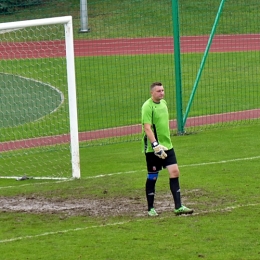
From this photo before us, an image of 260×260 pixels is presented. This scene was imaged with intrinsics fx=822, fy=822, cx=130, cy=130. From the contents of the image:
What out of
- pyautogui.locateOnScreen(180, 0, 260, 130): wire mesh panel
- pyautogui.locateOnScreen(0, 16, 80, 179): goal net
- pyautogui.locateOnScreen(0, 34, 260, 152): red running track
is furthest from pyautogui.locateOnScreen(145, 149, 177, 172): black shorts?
pyautogui.locateOnScreen(180, 0, 260, 130): wire mesh panel

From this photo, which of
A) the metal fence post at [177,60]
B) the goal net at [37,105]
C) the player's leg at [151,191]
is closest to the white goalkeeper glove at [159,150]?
the player's leg at [151,191]

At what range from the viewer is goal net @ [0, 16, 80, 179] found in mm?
16422

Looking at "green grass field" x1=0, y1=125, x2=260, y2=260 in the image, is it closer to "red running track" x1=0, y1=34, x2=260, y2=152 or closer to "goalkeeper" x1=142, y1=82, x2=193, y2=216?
"goalkeeper" x1=142, y1=82, x2=193, y2=216

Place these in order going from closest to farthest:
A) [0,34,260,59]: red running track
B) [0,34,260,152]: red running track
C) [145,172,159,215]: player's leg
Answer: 1. [145,172,159,215]: player's leg
2. [0,34,260,152]: red running track
3. [0,34,260,59]: red running track

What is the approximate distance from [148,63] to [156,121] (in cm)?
1409

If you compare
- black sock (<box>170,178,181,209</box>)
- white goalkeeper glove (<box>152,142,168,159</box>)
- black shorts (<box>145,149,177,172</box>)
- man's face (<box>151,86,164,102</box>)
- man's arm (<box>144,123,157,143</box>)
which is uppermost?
man's face (<box>151,86,164,102</box>)

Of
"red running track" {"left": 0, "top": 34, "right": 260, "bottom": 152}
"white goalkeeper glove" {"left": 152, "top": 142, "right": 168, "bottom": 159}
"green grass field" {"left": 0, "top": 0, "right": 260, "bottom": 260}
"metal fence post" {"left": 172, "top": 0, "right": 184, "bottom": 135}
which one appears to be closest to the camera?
"green grass field" {"left": 0, "top": 0, "right": 260, "bottom": 260}

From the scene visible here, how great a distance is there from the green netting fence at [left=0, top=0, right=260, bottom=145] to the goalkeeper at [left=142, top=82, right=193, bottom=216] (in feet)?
24.2

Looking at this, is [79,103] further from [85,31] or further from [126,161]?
[126,161]

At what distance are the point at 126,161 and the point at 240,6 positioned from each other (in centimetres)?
1434

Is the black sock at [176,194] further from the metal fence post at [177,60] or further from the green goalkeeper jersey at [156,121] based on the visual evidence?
the metal fence post at [177,60]

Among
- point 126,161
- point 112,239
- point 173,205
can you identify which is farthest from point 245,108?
point 112,239

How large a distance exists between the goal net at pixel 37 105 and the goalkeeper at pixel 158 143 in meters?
3.18

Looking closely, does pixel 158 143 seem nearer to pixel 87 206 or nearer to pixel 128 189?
pixel 87 206
